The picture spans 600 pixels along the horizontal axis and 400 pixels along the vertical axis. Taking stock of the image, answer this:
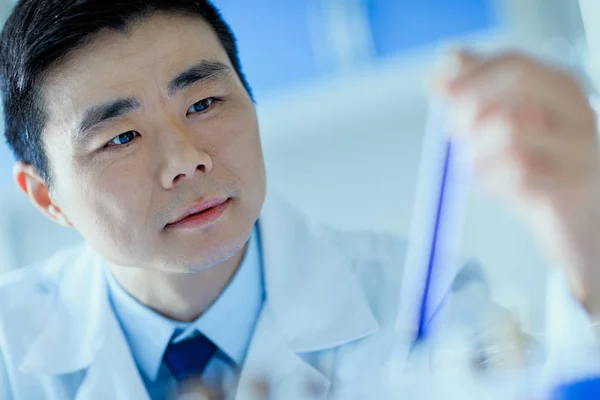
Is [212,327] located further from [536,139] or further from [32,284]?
[536,139]

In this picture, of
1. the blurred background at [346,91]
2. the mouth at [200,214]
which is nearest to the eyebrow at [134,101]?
the mouth at [200,214]

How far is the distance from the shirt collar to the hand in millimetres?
459

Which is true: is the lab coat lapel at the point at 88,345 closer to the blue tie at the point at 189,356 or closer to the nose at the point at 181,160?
the blue tie at the point at 189,356

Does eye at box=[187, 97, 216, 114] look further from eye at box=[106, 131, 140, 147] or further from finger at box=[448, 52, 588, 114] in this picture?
finger at box=[448, 52, 588, 114]

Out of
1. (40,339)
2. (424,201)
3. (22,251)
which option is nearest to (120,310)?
(40,339)

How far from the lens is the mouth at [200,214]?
0.80 metres

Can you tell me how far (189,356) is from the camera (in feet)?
2.95

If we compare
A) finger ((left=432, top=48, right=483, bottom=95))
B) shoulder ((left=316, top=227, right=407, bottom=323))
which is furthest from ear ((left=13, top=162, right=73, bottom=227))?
finger ((left=432, top=48, right=483, bottom=95))

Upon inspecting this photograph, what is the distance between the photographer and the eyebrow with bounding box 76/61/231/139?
800 millimetres

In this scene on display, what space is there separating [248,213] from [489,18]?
3.44 ft

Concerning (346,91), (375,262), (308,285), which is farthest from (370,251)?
(346,91)

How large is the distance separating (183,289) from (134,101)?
28cm

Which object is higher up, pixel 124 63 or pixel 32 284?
pixel 124 63

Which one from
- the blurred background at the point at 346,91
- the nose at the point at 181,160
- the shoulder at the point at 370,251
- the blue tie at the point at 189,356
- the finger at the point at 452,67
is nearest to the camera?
the finger at the point at 452,67
